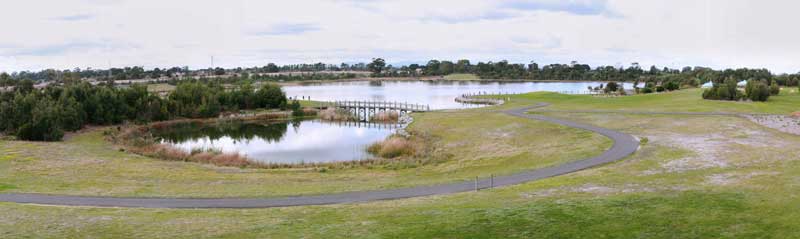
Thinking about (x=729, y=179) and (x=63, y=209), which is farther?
(x=729, y=179)

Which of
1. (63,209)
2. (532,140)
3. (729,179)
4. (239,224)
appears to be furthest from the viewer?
(532,140)

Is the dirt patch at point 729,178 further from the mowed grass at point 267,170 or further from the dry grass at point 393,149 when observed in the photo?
the dry grass at point 393,149

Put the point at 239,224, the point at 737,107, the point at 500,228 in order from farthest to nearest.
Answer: the point at 737,107, the point at 239,224, the point at 500,228

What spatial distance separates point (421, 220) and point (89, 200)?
555 inches

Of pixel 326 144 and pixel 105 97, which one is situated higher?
pixel 105 97

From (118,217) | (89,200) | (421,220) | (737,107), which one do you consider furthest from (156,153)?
(737,107)

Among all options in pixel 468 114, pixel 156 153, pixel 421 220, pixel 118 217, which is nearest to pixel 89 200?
pixel 118 217

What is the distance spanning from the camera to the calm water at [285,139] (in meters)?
42.3

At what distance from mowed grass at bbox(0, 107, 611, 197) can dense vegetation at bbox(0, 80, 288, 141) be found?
7.49 m

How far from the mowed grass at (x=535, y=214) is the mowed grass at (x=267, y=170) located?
151 inches

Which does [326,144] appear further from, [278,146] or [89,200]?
[89,200]

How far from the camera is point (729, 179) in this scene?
21344 millimetres

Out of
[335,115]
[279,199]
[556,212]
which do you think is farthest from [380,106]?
[556,212]

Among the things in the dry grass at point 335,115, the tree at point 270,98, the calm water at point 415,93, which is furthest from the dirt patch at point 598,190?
the calm water at point 415,93
